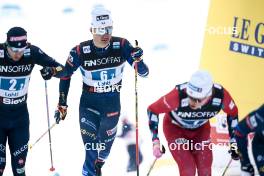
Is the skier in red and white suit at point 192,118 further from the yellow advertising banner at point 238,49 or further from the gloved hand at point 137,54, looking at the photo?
the yellow advertising banner at point 238,49

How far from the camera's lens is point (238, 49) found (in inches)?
246

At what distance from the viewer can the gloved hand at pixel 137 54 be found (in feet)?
18.0

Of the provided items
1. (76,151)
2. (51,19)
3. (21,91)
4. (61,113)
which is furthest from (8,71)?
(51,19)

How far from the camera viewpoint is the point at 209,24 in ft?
20.9

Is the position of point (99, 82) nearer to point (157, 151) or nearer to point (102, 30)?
point (102, 30)

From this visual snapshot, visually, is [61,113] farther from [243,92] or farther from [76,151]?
[243,92]

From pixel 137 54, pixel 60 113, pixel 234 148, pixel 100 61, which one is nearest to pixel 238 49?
pixel 137 54

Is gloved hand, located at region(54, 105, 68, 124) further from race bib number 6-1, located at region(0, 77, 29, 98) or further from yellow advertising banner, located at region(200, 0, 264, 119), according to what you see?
yellow advertising banner, located at region(200, 0, 264, 119)

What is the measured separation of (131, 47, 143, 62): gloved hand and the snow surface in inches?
59.3

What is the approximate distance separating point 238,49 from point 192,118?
156 cm

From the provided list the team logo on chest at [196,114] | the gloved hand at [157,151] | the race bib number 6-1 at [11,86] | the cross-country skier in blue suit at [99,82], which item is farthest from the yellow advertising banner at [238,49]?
the race bib number 6-1 at [11,86]

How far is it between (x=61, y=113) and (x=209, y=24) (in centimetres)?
206

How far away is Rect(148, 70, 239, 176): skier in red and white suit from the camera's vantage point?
4.76 m

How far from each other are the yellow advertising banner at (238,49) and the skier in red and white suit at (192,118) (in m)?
1.21
